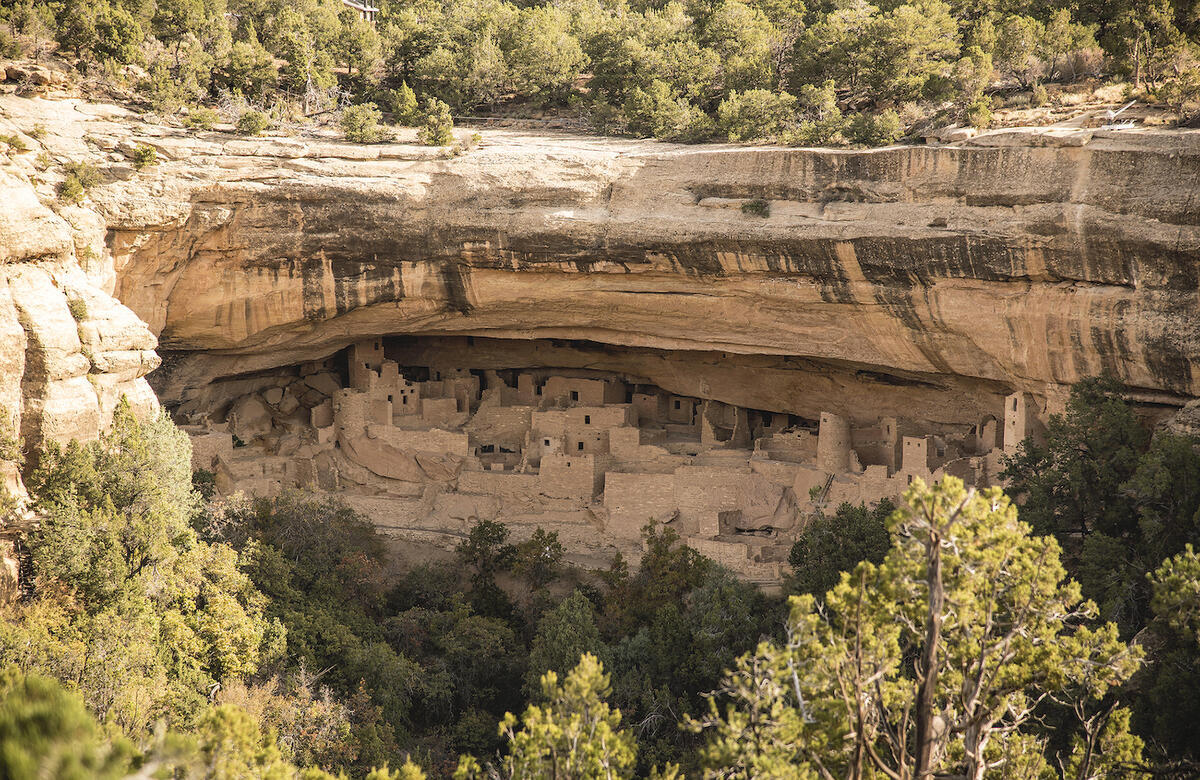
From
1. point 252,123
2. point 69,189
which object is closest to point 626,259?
point 252,123

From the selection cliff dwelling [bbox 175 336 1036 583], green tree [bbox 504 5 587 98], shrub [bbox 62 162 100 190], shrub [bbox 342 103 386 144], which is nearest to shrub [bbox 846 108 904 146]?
cliff dwelling [bbox 175 336 1036 583]

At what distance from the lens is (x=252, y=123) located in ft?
63.5

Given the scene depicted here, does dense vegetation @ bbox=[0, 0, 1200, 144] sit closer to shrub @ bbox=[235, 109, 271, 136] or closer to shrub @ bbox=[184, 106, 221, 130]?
shrub @ bbox=[184, 106, 221, 130]

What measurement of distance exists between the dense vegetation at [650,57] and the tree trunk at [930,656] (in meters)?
11.4

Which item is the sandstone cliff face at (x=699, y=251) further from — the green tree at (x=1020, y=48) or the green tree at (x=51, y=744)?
the green tree at (x=51, y=744)

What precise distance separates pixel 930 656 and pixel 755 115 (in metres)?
14.3

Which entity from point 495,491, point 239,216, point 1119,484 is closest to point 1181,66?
point 1119,484

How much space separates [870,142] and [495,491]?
1003 centimetres

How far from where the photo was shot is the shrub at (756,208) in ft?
59.8

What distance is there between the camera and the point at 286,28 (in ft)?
A: 80.9

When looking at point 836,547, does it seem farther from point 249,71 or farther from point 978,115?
point 249,71

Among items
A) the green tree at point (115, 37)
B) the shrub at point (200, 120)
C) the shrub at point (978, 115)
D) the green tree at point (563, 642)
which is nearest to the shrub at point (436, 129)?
the shrub at point (200, 120)

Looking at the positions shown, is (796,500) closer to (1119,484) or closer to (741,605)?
(741,605)

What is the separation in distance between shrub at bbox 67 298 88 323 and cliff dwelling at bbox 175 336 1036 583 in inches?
208
